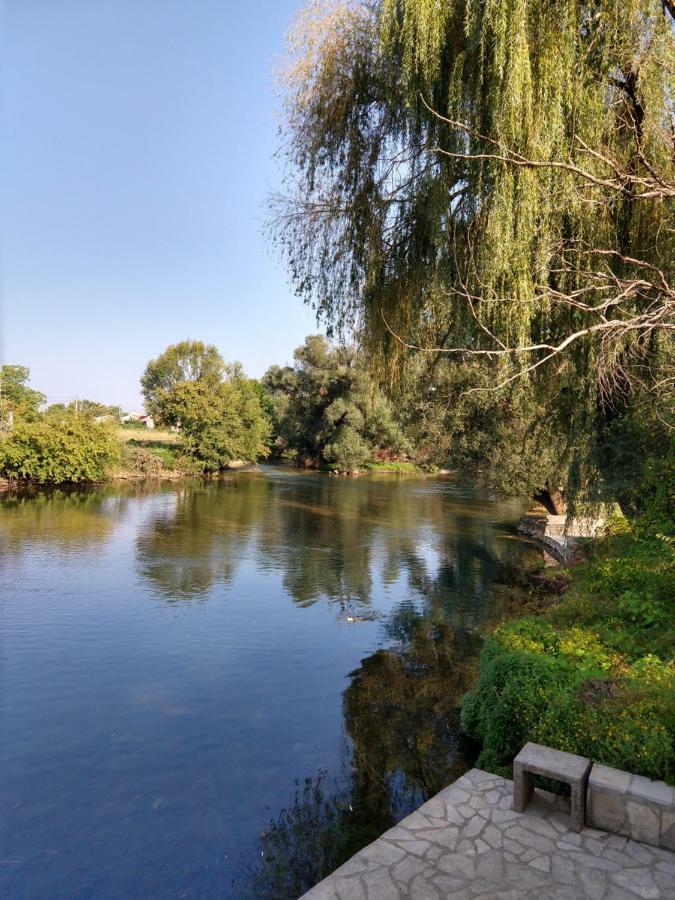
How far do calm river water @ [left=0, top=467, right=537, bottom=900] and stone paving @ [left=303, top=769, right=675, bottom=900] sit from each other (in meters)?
0.94

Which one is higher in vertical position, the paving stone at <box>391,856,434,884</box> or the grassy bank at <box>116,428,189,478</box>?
the grassy bank at <box>116,428,189,478</box>

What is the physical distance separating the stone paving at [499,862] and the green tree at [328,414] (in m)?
37.8

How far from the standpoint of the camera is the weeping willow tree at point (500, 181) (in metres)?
6.49

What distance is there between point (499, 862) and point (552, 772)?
0.71m

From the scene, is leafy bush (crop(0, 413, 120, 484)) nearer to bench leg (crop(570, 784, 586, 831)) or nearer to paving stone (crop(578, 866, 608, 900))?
bench leg (crop(570, 784, 586, 831))

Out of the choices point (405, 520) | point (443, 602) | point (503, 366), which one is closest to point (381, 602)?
point (443, 602)

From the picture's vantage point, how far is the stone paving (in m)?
3.56

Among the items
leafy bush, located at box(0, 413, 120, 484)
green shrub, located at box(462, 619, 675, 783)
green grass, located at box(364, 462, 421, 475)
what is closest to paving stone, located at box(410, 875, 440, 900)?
green shrub, located at box(462, 619, 675, 783)

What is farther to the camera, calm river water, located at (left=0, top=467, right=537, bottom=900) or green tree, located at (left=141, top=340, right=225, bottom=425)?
green tree, located at (left=141, top=340, right=225, bottom=425)

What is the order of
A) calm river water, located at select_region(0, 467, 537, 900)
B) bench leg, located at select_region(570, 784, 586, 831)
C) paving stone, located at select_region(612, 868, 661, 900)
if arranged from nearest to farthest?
paving stone, located at select_region(612, 868, 661, 900)
bench leg, located at select_region(570, 784, 586, 831)
calm river water, located at select_region(0, 467, 537, 900)

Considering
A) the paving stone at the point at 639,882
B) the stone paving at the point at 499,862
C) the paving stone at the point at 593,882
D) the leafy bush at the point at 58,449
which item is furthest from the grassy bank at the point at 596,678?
the leafy bush at the point at 58,449

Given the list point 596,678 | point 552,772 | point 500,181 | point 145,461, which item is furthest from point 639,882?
point 145,461

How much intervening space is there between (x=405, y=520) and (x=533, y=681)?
18.9 meters

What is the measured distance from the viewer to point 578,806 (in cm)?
412
